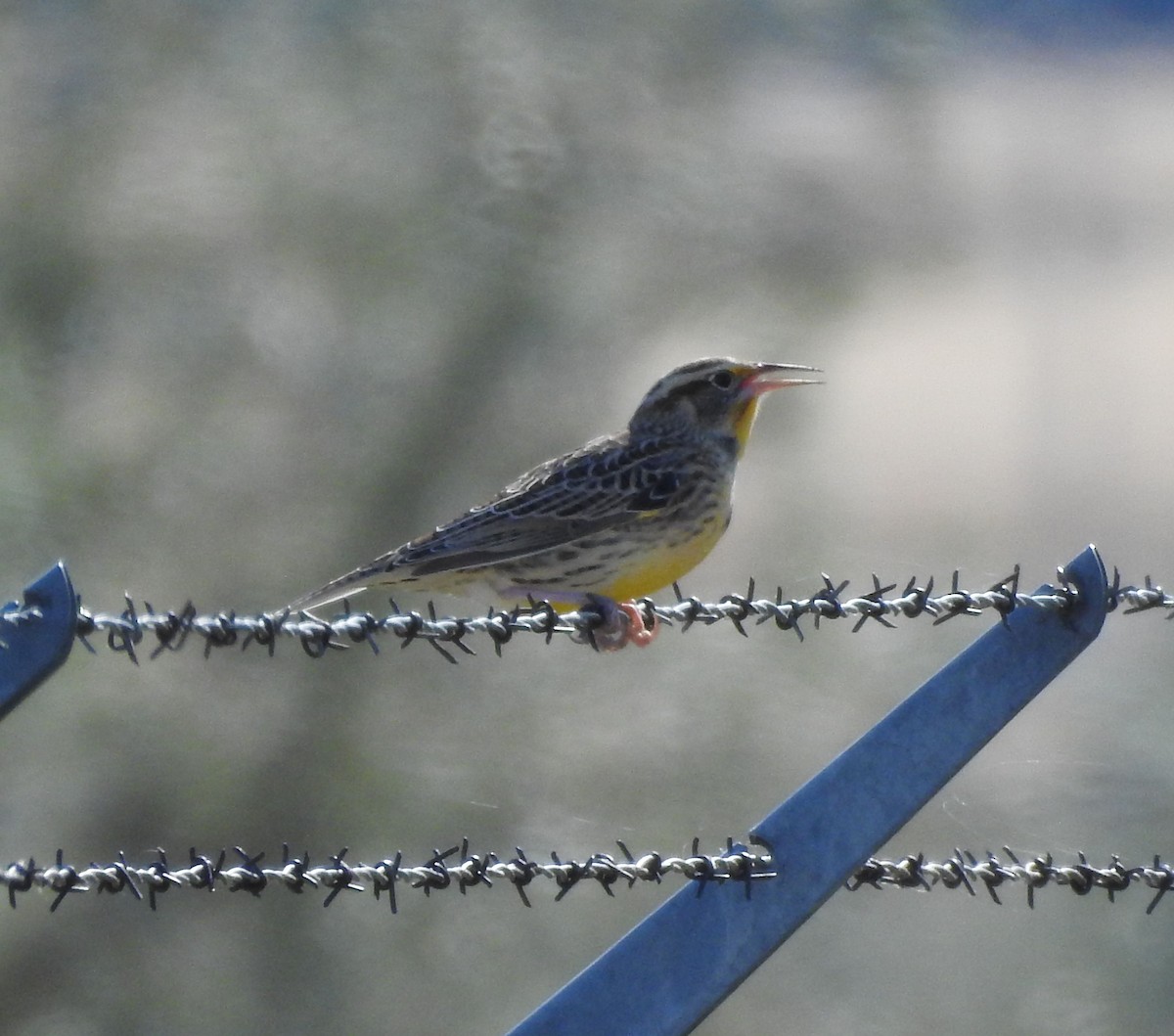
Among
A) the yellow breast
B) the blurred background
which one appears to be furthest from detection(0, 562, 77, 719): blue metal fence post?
the blurred background

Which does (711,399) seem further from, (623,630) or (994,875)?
(994,875)

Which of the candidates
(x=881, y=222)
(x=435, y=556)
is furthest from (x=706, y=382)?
(x=881, y=222)

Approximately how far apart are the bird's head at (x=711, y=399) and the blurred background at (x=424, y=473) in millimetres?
2368

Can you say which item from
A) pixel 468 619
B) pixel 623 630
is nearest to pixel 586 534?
pixel 623 630

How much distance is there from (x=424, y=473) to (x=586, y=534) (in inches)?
129

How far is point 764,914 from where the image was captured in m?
3.35

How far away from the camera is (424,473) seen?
950 cm

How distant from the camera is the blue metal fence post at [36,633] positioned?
2.91m

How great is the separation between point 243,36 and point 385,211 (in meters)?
1.23

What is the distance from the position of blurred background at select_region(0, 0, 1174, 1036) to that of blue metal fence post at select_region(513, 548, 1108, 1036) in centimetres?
543

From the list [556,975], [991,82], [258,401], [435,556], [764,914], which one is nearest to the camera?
[764,914]

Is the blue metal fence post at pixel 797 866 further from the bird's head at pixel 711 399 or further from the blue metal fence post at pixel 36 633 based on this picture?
the bird's head at pixel 711 399

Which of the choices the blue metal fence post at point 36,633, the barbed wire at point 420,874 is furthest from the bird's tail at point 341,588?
the blue metal fence post at point 36,633

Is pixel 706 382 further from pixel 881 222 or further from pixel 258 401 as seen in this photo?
pixel 881 222
